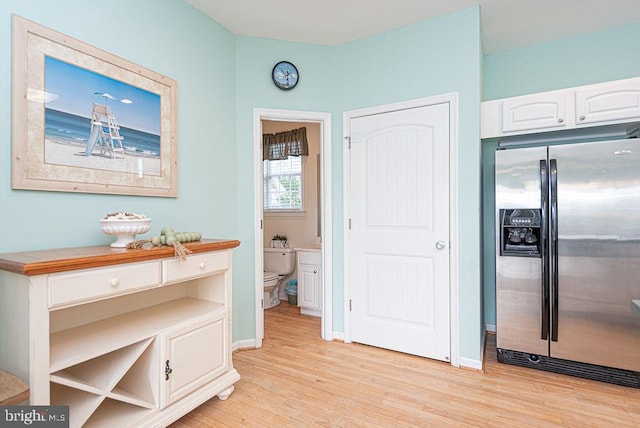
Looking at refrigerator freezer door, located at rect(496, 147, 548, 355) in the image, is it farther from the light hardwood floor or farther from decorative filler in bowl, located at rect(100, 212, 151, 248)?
decorative filler in bowl, located at rect(100, 212, 151, 248)

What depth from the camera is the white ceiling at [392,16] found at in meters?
2.49

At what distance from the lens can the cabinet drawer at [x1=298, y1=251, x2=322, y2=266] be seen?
3.85m

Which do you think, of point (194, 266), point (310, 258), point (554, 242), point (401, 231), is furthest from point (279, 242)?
point (554, 242)

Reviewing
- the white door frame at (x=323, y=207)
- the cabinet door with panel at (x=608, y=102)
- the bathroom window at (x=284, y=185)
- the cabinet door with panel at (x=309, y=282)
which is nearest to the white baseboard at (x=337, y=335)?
the white door frame at (x=323, y=207)

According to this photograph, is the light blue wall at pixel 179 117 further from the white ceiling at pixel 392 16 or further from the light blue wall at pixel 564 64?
the light blue wall at pixel 564 64

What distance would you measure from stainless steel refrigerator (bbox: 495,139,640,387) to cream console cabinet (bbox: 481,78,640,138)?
20cm

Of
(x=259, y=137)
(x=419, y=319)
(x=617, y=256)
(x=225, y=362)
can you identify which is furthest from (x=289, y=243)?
(x=617, y=256)

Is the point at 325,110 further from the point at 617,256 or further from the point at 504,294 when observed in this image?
the point at 617,256

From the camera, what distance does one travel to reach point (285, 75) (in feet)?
9.78

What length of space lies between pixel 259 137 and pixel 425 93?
4.82 ft

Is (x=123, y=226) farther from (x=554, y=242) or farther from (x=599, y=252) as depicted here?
(x=599, y=252)

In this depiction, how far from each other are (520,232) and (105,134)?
2.93 m

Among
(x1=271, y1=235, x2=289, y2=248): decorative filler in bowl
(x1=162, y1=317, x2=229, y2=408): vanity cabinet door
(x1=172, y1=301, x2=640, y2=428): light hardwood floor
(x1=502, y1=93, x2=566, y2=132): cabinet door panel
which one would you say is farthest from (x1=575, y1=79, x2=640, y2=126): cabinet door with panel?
(x1=271, y1=235, x2=289, y2=248): decorative filler in bowl

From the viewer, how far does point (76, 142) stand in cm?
176
